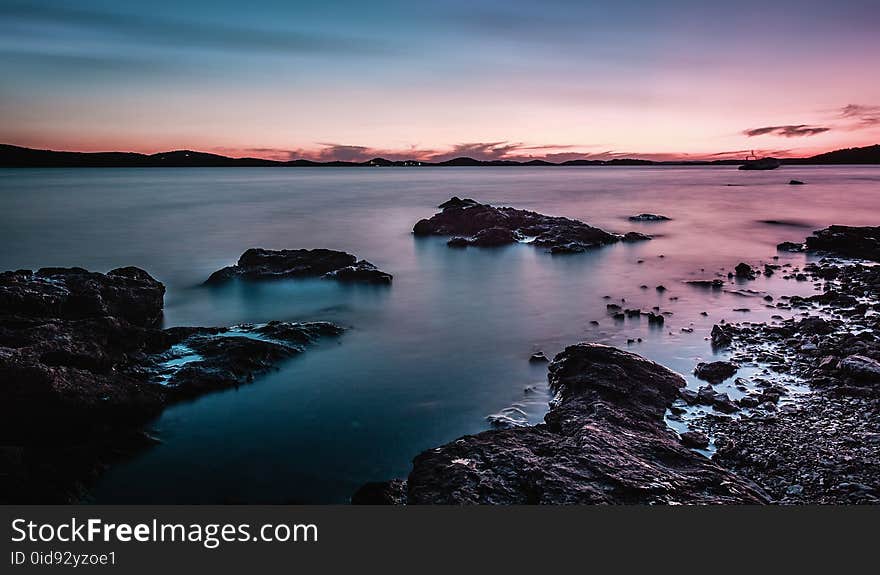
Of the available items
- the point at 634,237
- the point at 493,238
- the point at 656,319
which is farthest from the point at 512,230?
the point at 656,319

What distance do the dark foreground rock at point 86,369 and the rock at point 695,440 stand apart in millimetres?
6827

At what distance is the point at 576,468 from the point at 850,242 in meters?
21.8

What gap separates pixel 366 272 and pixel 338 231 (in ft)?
48.7

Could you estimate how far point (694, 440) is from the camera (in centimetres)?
691

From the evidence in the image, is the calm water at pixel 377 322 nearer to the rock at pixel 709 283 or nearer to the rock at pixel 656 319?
the rock at pixel 656 319

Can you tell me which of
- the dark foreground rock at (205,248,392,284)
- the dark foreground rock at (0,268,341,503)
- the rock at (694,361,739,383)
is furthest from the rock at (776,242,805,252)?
the dark foreground rock at (0,268,341,503)

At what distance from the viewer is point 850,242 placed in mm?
21125

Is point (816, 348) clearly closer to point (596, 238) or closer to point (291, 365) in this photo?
point (291, 365)

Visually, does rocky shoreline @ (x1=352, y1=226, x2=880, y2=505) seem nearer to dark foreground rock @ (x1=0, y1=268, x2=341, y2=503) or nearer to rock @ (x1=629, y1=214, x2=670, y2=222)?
dark foreground rock @ (x1=0, y1=268, x2=341, y2=503)

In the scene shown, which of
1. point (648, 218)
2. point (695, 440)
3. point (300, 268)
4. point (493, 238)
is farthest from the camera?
point (648, 218)

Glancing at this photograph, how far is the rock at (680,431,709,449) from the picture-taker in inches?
270


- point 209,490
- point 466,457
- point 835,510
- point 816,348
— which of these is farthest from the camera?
point 816,348

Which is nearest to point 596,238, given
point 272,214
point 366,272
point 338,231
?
point 366,272

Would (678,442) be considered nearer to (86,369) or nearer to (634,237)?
(86,369)
